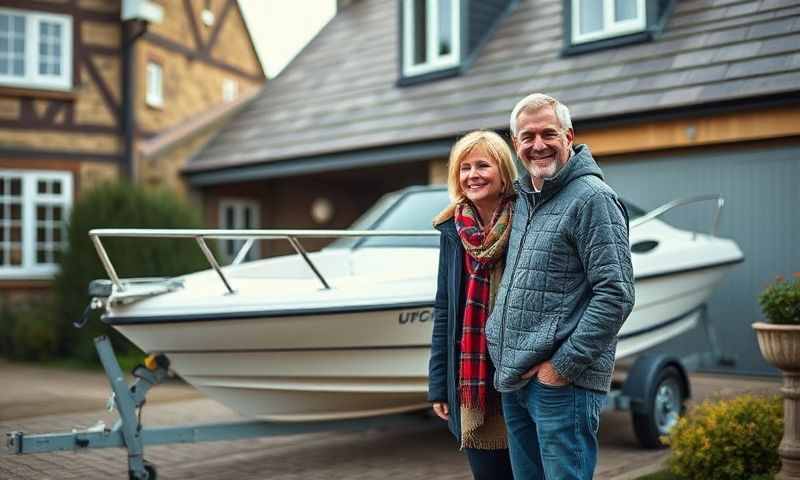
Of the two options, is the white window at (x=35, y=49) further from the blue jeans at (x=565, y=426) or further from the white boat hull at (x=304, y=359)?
the blue jeans at (x=565, y=426)

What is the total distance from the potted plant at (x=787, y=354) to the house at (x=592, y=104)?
4.06 metres

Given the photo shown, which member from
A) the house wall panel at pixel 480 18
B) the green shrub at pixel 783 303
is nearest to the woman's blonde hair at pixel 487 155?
the green shrub at pixel 783 303

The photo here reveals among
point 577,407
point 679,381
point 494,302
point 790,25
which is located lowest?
point 679,381

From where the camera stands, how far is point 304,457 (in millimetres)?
6000

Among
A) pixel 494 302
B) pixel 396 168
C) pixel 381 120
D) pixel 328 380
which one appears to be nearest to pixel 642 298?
pixel 328 380

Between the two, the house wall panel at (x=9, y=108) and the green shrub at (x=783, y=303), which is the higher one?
the house wall panel at (x=9, y=108)

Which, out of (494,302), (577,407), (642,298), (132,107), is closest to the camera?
(577,407)

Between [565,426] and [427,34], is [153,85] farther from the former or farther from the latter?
[565,426]

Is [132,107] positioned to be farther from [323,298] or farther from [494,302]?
[494,302]

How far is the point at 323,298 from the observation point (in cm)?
488

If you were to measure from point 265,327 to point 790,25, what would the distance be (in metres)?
6.46

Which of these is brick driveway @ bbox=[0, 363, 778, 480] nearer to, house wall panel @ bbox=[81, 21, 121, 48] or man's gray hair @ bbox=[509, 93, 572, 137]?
man's gray hair @ bbox=[509, 93, 572, 137]

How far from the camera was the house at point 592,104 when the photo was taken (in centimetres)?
829

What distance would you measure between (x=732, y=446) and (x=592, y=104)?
5458mm
